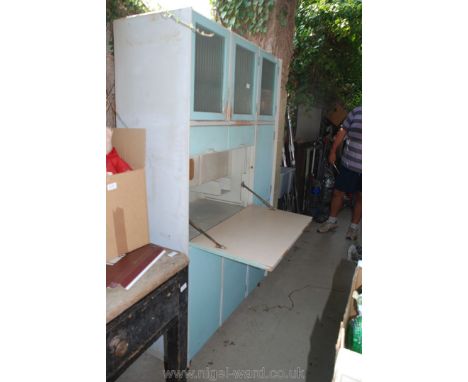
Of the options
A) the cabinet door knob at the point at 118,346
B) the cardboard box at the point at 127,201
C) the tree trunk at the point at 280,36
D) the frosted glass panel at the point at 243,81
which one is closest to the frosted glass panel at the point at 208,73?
the frosted glass panel at the point at 243,81

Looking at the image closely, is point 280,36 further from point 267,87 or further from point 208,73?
point 208,73

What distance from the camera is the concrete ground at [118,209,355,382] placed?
1.78m

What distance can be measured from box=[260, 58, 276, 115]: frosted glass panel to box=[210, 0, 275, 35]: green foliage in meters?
0.59

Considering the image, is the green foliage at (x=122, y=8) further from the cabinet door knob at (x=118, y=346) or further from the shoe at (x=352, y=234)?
the shoe at (x=352, y=234)

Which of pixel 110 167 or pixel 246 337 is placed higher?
pixel 110 167

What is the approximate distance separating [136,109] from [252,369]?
159 centimetres

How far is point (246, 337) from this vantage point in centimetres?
205

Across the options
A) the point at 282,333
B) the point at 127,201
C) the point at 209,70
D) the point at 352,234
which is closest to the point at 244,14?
the point at 209,70

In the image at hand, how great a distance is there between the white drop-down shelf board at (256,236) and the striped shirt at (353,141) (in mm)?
1494

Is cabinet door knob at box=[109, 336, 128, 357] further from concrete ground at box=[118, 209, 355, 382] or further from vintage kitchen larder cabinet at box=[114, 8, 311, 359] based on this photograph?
concrete ground at box=[118, 209, 355, 382]

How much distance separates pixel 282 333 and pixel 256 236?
0.84m

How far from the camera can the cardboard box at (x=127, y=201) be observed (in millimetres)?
1222
